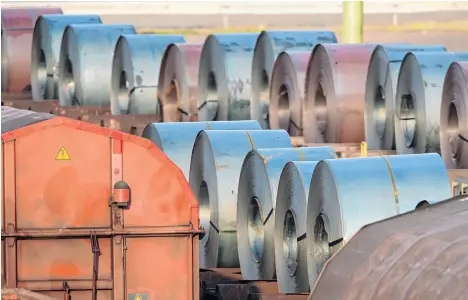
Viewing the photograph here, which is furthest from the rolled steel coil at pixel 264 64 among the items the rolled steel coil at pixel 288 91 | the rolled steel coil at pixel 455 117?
the rolled steel coil at pixel 455 117

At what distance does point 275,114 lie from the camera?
67.9 feet

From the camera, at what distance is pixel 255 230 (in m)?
15.2

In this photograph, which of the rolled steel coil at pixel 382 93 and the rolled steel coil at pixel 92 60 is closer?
the rolled steel coil at pixel 382 93

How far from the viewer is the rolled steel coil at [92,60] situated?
2452 cm

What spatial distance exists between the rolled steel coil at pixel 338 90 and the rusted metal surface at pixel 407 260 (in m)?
8.87

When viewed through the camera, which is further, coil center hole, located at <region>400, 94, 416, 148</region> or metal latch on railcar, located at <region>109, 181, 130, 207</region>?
coil center hole, located at <region>400, 94, 416, 148</region>

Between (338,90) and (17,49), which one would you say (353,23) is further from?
(17,49)

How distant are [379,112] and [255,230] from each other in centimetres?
422

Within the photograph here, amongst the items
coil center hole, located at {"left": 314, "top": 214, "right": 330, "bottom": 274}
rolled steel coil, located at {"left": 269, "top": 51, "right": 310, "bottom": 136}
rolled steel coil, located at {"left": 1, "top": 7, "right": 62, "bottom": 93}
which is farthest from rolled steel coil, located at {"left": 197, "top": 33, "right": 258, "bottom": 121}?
coil center hole, located at {"left": 314, "top": 214, "right": 330, "bottom": 274}

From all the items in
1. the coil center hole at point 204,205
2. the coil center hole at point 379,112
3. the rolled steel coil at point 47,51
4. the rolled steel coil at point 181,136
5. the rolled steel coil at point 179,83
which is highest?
the rolled steel coil at point 47,51

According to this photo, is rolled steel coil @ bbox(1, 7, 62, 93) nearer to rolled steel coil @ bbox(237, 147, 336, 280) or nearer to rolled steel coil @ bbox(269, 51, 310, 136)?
rolled steel coil @ bbox(269, 51, 310, 136)

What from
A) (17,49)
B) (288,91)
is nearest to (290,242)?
(288,91)

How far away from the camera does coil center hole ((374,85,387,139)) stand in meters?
18.8

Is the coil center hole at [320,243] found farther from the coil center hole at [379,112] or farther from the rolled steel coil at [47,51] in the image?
the rolled steel coil at [47,51]
